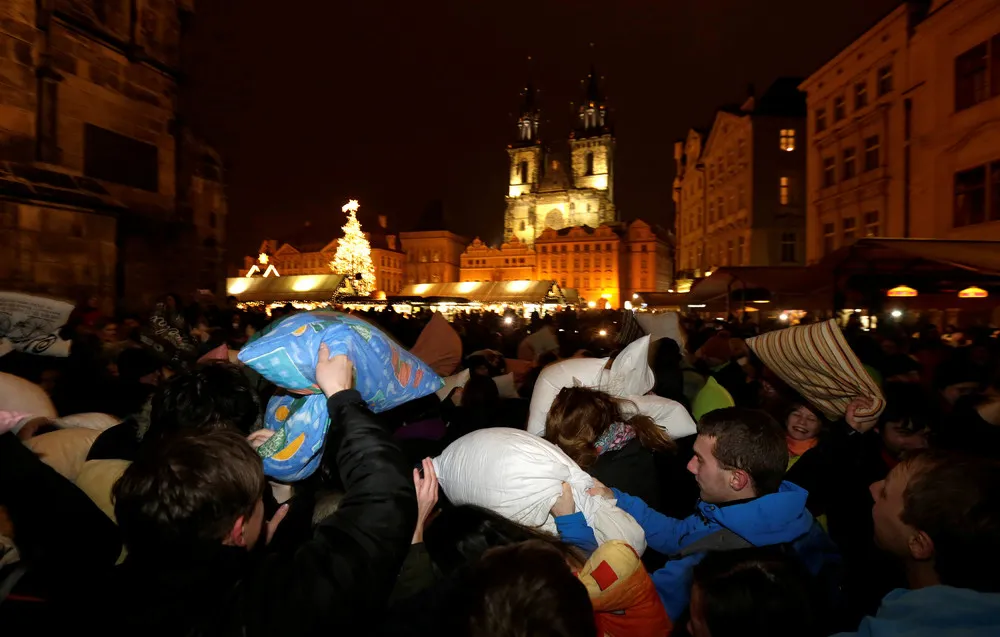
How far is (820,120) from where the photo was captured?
2606cm

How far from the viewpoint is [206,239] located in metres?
13.3

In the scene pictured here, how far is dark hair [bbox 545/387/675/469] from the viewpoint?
2777mm

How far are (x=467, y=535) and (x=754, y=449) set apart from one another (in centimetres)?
125

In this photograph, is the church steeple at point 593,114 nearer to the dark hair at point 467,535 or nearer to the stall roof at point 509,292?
the stall roof at point 509,292

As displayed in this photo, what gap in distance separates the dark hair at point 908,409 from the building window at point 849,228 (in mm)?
23097

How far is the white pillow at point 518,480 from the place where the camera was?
6.39 feet

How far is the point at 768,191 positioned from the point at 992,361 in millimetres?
29393

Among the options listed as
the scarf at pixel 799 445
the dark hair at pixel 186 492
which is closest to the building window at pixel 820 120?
the scarf at pixel 799 445

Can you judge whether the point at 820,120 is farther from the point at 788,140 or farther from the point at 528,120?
the point at 528,120

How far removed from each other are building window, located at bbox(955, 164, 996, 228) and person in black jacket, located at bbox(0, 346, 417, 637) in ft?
66.0

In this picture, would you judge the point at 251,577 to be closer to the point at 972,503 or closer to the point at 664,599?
the point at 664,599

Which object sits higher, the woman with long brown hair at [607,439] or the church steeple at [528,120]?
the church steeple at [528,120]

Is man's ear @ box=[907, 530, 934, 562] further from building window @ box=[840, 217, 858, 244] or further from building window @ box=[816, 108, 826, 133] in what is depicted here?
building window @ box=[816, 108, 826, 133]

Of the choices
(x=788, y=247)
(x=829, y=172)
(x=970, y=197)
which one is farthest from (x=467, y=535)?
(x=788, y=247)
